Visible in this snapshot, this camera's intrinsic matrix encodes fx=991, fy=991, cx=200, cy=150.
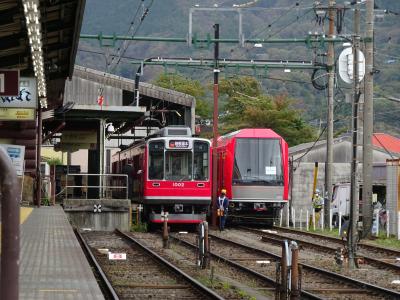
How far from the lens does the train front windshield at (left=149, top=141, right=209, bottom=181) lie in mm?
30344

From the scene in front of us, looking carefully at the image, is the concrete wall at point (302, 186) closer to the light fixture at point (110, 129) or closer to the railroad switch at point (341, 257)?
the light fixture at point (110, 129)

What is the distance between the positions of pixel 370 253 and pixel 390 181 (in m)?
7.73

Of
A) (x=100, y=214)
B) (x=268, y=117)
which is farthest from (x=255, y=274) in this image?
(x=268, y=117)

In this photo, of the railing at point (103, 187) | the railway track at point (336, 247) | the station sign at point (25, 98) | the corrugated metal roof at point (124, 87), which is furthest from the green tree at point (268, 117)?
the station sign at point (25, 98)

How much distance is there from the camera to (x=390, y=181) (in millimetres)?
30234

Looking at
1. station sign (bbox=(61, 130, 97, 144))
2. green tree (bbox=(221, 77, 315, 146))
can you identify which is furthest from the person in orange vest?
green tree (bbox=(221, 77, 315, 146))

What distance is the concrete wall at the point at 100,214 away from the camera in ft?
105

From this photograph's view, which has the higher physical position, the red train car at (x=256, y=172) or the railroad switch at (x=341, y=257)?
the red train car at (x=256, y=172)

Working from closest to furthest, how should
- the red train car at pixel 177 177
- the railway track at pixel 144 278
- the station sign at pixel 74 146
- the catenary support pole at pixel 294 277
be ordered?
1. the catenary support pole at pixel 294 277
2. the railway track at pixel 144 278
3. the red train car at pixel 177 177
4. the station sign at pixel 74 146

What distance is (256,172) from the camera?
32.6m

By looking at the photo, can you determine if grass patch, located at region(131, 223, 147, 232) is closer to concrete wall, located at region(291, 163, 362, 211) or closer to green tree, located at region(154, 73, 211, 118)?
concrete wall, located at region(291, 163, 362, 211)

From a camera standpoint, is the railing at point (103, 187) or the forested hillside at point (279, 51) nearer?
the railing at point (103, 187)

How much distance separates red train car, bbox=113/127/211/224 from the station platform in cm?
640

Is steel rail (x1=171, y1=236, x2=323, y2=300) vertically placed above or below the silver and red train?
below
